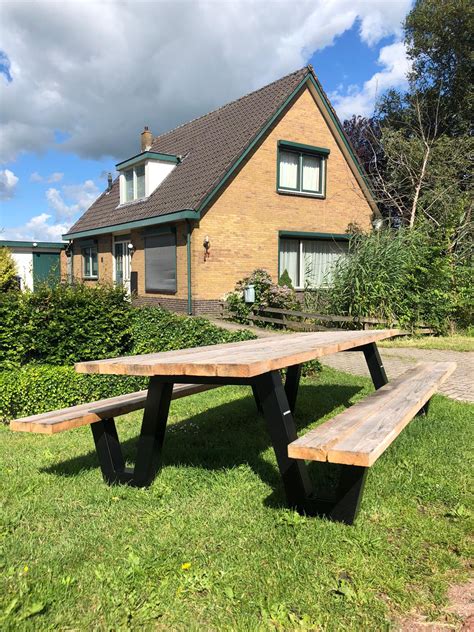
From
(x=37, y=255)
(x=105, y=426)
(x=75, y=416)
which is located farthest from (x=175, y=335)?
(x=37, y=255)

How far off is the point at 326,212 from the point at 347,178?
1705 mm

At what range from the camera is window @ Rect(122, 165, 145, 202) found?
17.1 m

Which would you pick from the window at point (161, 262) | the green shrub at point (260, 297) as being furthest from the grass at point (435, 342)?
the window at point (161, 262)

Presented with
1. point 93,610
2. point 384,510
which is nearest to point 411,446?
point 384,510

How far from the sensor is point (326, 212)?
55.9 ft

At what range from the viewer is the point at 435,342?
32.7 feet

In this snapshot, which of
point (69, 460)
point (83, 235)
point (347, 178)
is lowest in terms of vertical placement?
point (69, 460)

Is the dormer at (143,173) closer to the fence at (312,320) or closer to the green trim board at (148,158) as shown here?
the green trim board at (148,158)

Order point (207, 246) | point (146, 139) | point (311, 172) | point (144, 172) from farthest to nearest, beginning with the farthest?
point (146, 139), point (144, 172), point (311, 172), point (207, 246)

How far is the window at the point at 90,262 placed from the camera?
20.7m

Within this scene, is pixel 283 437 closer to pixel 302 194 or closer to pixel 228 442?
pixel 228 442

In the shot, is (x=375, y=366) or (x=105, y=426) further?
(x=375, y=366)

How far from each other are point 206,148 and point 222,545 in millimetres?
15280

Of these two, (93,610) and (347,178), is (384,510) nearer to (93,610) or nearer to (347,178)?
(93,610)
